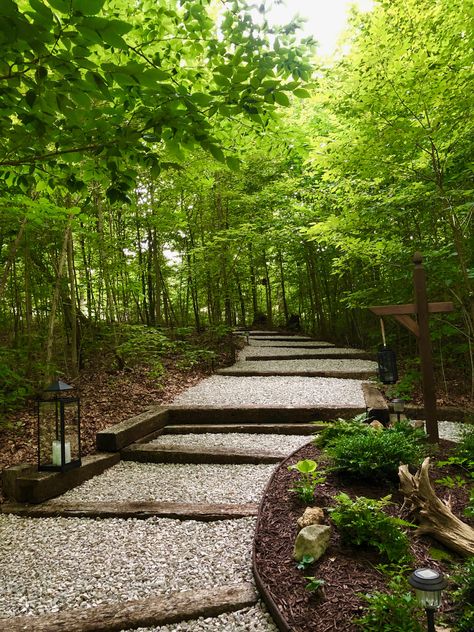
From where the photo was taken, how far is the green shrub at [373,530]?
196cm

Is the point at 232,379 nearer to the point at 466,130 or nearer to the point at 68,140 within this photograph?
the point at 466,130

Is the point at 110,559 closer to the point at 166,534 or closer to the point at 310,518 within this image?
the point at 166,534

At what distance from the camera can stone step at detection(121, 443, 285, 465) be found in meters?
3.81

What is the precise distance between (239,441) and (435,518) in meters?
2.44

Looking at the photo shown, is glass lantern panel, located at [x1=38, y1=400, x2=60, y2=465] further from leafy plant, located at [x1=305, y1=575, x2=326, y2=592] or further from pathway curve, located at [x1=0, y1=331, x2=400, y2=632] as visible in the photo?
leafy plant, located at [x1=305, y1=575, x2=326, y2=592]

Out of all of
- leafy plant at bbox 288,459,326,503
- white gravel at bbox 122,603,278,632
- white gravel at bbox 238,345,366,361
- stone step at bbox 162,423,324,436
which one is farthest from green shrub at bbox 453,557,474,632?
white gravel at bbox 238,345,366,361

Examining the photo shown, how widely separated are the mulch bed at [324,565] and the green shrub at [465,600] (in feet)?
0.25

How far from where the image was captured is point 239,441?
4.35 metres

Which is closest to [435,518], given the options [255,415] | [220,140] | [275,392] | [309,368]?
[220,140]

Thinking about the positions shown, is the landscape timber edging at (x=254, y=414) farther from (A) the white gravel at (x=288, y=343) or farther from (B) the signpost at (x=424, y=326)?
(A) the white gravel at (x=288, y=343)

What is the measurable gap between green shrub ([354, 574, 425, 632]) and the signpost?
7.15 feet

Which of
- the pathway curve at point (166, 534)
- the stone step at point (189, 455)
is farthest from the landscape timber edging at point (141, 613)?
the stone step at point (189, 455)

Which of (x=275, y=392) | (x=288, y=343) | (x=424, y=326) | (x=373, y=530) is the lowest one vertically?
(x=373, y=530)

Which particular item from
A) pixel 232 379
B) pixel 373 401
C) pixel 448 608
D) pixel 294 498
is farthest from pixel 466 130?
pixel 232 379
